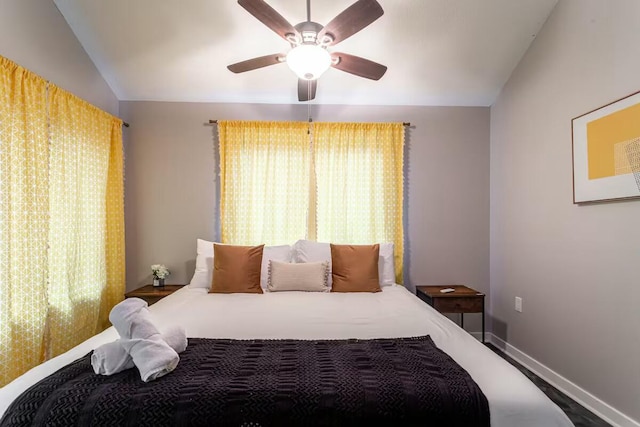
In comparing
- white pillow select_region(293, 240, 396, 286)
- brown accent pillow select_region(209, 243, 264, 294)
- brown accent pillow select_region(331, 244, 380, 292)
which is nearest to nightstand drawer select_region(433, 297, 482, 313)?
white pillow select_region(293, 240, 396, 286)

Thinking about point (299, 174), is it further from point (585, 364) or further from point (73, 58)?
point (585, 364)

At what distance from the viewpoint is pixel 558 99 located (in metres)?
2.59

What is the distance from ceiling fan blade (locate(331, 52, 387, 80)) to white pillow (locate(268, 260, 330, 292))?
4.69 feet

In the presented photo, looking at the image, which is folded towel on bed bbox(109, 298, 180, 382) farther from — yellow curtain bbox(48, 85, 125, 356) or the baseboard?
the baseboard

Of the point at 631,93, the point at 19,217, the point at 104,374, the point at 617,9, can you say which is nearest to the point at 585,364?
the point at 631,93

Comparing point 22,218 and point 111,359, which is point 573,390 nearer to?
point 111,359

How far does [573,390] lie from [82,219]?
3.68 meters

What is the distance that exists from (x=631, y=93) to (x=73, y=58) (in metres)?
3.72

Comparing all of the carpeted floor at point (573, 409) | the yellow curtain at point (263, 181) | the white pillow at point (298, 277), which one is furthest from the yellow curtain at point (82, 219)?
the carpeted floor at point (573, 409)

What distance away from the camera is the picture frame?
77.9 inches

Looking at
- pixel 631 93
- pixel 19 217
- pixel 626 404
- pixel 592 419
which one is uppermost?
pixel 631 93

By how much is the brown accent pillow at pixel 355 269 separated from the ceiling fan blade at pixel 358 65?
1.32 meters

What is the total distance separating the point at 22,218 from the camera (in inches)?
85.4

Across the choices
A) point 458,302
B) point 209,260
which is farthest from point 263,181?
point 458,302
